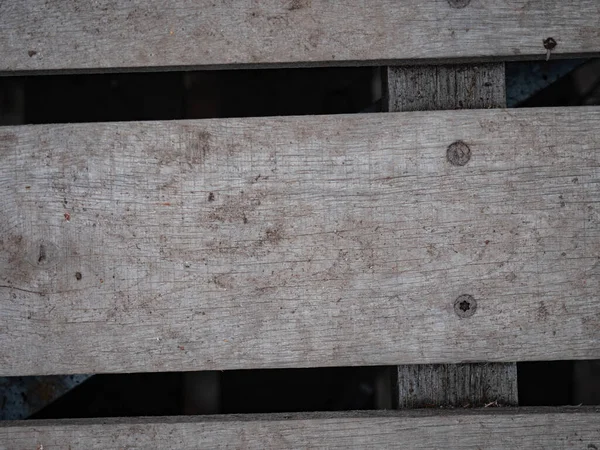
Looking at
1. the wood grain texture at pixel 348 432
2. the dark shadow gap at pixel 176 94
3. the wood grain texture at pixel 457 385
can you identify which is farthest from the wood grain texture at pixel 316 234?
the dark shadow gap at pixel 176 94

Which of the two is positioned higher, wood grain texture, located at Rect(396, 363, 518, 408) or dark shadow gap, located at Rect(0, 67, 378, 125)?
dark shadow gap, located at Rect(0, 67, 378, 125)

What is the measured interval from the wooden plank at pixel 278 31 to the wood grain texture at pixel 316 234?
0.60 ft

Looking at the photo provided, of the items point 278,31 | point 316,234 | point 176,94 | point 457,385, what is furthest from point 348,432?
point 176,94

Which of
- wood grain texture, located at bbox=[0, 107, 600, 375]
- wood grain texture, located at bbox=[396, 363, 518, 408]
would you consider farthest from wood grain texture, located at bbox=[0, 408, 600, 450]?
wood grain texture, located at bbox=[0, 107, 600, 375]

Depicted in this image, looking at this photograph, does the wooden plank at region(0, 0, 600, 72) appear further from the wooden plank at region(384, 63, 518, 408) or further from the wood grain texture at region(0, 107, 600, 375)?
the wood grain texture at region(0, 107, 600, 375)

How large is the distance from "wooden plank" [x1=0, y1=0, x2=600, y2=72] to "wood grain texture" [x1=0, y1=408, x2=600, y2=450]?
1.00m

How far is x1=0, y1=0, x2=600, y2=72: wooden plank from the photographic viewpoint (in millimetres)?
1630

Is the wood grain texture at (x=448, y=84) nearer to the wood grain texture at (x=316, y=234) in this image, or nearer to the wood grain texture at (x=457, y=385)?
the wood grain texture at (x=316, y=234)

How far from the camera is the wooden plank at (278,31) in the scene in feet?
5.35

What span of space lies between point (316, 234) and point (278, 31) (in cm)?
57

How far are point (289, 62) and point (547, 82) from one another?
924 mm

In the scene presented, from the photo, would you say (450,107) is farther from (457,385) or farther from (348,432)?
(348,432)

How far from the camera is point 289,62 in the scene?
164 centimetres

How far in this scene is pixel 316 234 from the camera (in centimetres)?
162
